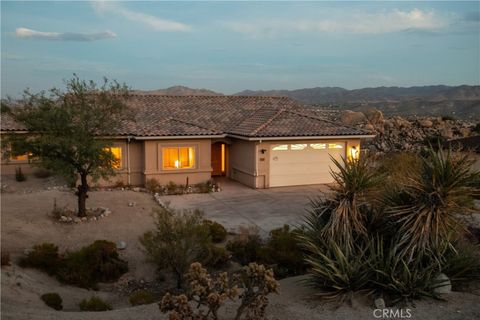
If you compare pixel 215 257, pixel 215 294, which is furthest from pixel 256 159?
pixel 215 294

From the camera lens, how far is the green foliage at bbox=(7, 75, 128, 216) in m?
14.2

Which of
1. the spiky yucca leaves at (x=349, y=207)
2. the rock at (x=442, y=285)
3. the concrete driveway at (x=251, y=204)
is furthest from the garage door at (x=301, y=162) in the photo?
the rock at (x=442, y=285)

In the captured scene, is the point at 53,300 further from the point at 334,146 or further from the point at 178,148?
the point at 334,146

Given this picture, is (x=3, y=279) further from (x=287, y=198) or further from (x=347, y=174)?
(x=287, y=198)

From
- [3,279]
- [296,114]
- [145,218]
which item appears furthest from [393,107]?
[3,279]

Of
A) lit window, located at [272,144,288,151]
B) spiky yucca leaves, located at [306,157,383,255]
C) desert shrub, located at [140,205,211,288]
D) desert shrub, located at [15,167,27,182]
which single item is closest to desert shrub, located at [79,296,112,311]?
desert shrub, located at [140,205,211,288]

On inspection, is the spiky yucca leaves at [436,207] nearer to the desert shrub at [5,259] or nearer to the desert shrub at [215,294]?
the desert shrub at [215,294]

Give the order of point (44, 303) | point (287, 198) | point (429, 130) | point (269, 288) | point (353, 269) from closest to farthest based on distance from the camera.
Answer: point (269, 288) → point (353, 269) → point (44, 303) → point (287, 198) → point (429, 130)

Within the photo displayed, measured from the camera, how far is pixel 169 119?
22453 millimetres

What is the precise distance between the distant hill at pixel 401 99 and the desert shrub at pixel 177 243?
7313 centimetres

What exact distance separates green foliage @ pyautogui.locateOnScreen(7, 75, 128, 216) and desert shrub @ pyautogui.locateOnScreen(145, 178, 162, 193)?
473 cm

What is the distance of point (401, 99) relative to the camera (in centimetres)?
12181

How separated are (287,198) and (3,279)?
39.4ft

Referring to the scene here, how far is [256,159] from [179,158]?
3667 millimetres
